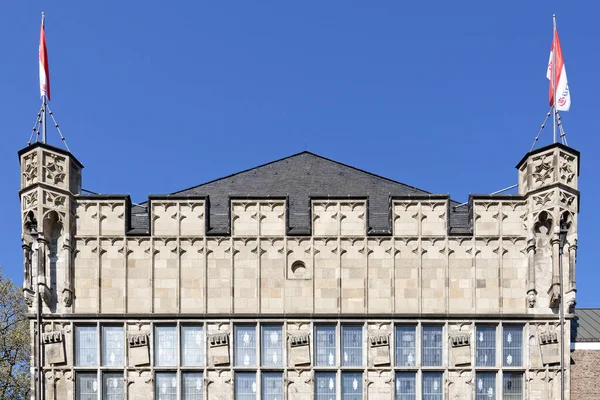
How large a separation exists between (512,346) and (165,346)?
30.3 feet

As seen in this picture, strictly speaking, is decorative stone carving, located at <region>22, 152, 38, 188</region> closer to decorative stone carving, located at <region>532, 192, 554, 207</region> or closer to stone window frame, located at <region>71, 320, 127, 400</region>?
stone window frame, located at <region>71, 320, 127, 400</region>

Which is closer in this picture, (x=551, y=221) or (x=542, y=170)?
(x=551, y=221)

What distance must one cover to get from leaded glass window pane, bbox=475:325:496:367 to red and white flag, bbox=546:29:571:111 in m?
6.74

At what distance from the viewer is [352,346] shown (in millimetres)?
24047

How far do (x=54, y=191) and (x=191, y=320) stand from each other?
511 centimetres

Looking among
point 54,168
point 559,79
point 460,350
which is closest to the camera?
point 460,350

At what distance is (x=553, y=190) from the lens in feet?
79.7

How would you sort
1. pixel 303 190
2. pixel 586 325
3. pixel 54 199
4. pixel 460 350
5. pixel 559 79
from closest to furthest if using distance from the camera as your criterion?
pixel 460 350
pixel 54 199
pixel 559 79
pixel 586 325
pixel 303 190

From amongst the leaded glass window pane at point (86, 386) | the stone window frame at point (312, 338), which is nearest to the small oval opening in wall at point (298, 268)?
the stone window frame at point (312, 338)

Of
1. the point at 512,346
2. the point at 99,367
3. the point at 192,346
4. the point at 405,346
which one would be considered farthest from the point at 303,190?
the point at 99,367

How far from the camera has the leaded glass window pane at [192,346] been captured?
23.9 metres

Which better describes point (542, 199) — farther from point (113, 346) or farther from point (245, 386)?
point (113, 346)

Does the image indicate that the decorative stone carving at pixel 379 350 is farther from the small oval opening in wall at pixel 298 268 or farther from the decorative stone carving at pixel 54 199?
the decorative stone carving at pixel 54 199

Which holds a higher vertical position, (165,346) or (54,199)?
(54,199)
